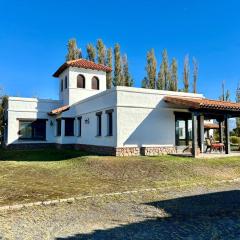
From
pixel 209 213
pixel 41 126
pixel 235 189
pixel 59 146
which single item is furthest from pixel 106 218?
pixel 41 126

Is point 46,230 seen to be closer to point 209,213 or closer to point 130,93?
point 209,213

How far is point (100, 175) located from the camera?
13.0 meters

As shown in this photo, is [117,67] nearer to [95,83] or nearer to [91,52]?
[91,52]

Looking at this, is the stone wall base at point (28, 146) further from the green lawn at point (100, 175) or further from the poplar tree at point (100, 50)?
the poplar tree at point (100, 50)

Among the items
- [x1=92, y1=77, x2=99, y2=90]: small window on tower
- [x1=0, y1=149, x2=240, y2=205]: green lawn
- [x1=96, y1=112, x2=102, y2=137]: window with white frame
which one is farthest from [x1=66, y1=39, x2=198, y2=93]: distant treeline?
[x1=0, y1=149, x2=240, y2=205]: green lawn

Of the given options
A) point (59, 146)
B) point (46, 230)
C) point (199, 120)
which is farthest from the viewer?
point (59, 146)

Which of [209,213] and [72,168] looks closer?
[209,213]

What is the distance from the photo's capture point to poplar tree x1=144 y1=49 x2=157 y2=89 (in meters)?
40.4

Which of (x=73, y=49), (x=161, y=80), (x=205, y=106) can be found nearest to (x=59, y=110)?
(x=205, y=106)

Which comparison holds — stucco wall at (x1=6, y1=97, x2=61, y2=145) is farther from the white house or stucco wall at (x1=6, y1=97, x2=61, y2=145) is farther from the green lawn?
the green lawn

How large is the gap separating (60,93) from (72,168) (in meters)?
15.4

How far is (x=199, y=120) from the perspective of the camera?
69.6 feet

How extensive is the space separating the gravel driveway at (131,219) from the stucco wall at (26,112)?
62.5 feet

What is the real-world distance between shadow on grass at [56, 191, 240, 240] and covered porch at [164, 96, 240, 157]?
9.03m
